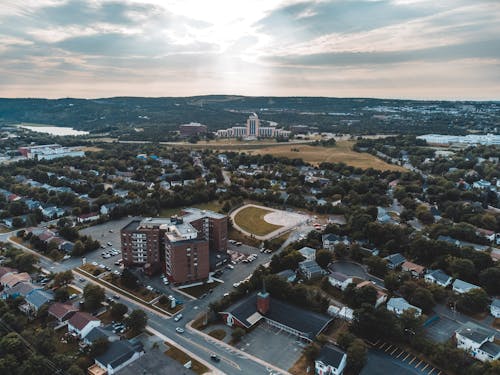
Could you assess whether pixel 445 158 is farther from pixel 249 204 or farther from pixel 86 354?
pixel 86 354

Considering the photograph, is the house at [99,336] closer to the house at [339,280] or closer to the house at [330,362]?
the house at [330,362]

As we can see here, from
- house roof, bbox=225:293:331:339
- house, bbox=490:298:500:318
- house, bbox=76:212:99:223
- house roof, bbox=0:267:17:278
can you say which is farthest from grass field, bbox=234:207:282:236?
house roof, bbox=0:267:17:278

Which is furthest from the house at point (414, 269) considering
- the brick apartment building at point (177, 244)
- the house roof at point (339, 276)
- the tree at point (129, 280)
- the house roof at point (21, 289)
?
the house roof at point (21, 289)

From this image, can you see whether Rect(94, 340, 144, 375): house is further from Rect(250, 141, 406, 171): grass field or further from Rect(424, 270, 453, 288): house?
Rect(250, 141, 406, 171): grass field

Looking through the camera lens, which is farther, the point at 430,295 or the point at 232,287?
the point at 232,287

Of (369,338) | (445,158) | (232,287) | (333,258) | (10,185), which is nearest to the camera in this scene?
(369,338)

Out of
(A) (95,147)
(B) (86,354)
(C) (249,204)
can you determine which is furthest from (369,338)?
(A) (95,147)
